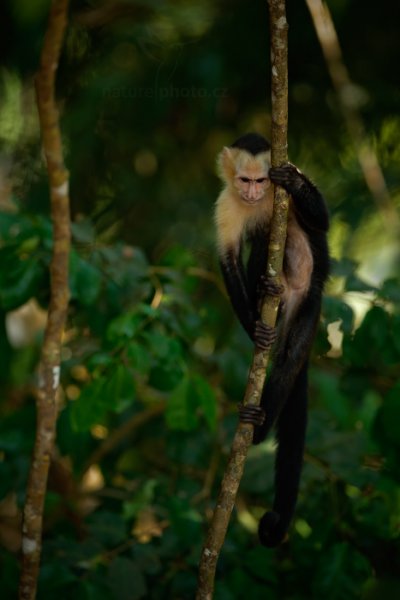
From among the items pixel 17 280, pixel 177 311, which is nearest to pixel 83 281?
pixel 17 280

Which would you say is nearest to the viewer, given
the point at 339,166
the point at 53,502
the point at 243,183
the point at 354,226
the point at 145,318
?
the point at 145,318

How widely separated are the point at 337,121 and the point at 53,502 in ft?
10.1

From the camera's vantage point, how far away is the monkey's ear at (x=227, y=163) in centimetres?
336

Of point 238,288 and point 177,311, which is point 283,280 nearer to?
point 238,288

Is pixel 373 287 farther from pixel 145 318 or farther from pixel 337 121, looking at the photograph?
pixel 337 121

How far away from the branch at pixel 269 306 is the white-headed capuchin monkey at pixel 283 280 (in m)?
0.39

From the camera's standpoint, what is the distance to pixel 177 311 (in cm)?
341

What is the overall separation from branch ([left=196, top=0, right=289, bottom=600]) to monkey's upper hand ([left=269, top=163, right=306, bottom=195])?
119 mm

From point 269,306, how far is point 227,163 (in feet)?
3.55

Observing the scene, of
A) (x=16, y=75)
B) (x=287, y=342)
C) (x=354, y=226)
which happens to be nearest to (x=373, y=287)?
(x=287, y=342)

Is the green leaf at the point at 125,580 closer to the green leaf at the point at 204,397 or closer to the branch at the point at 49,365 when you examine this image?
the branch at the point at 49,365

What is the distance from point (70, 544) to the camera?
325 centimetres

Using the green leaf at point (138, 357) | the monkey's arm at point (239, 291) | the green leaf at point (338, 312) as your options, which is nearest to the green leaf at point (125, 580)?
the green leaf at point (138, 357)

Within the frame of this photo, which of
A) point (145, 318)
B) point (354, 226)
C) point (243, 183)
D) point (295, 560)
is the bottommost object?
point (295, 560)
